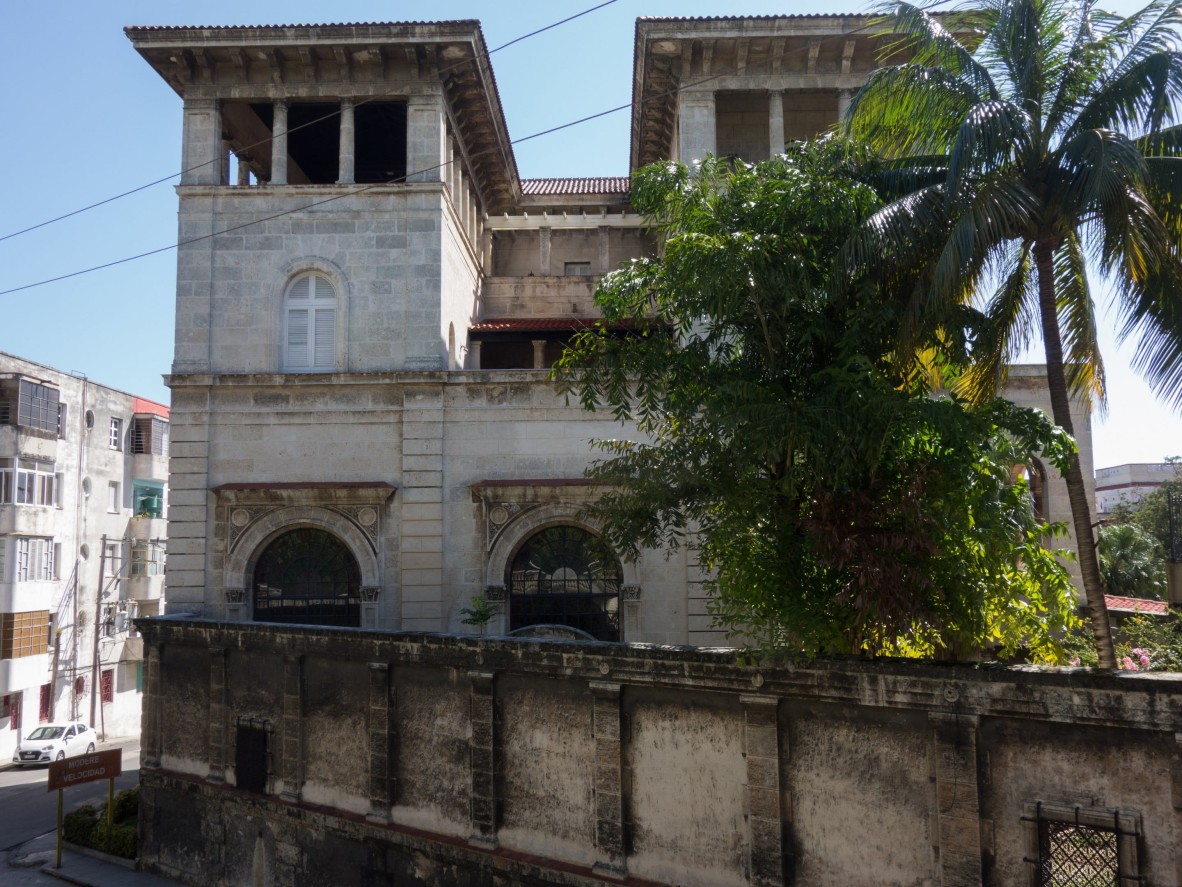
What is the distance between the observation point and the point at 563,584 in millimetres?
21625

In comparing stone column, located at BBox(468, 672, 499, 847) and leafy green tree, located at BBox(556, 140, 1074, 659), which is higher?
leafy green tree, located at BBox(556, 140, 1074, 659)

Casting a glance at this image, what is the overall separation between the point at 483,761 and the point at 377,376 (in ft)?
34.8

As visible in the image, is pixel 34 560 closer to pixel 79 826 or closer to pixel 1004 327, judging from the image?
→ pixel 79 826

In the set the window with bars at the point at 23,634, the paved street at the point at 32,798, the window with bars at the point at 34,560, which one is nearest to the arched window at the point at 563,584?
the paved street at the point at 32,798

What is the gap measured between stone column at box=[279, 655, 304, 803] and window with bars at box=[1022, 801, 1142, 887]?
1161 centimetres

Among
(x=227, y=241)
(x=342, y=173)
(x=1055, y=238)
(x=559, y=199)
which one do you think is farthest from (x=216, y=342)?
(x=1055, y=238)

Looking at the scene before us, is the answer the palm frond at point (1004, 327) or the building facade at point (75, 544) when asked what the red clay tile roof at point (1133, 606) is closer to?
the palm frond at point (1004, 327)

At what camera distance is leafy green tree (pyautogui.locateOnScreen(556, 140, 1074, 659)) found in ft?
32.6

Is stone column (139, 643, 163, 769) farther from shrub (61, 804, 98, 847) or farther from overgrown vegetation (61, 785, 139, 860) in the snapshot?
shrub (61, 804, 98, 847)

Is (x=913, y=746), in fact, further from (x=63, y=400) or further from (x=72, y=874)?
(x=63, y=400)

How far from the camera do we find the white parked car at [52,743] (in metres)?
33.2

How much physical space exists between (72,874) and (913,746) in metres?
16.7

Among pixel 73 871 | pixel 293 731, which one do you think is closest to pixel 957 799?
pixel 293 731

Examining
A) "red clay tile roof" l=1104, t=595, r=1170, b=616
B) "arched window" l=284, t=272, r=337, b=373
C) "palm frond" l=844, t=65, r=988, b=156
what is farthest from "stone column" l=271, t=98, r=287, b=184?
"red clay tile roof" l=1104, t=595, r=1170, b=616
